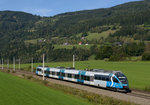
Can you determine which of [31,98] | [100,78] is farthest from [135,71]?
[31,98]

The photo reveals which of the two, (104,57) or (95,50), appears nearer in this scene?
(104,57)

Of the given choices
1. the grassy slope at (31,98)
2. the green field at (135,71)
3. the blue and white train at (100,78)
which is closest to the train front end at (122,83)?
the blue and white train at (100,78)

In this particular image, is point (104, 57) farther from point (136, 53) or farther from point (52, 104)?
point (52, 104)

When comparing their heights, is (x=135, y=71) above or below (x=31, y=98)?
below

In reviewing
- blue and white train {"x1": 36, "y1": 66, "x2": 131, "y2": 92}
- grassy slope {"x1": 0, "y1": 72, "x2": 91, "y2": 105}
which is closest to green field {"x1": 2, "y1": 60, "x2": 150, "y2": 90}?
blue and white train {"x1": 36, "y1": 66, "x2": 131, "y2": 92}

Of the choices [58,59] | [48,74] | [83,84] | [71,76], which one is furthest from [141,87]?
[58,59]

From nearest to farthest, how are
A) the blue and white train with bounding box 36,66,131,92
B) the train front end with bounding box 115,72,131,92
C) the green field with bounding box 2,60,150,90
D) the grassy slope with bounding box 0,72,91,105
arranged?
the grassy slope with bounding box 0,72,91,105
the train front end with bounding box 115,72,131,92
the blue and white train with bounding box 36,66,131,92
the green field with bounding box 2,60,150,90

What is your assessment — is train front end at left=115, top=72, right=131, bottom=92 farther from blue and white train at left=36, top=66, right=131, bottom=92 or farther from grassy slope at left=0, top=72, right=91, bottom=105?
grassy slope at left=0, top=72, right=91, bottom=105

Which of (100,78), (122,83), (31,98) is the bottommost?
(122,83)

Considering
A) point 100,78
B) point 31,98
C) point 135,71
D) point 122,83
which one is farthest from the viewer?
point 135,71

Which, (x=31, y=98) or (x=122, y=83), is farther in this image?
(x=122, y=83)

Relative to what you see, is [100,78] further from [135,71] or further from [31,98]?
[135,71]

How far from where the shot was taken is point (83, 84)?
5044 centimetres

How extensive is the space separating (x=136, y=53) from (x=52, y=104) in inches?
4821
